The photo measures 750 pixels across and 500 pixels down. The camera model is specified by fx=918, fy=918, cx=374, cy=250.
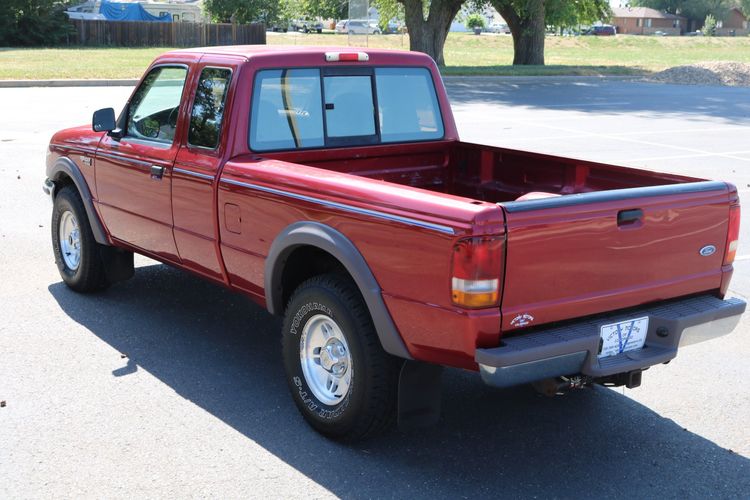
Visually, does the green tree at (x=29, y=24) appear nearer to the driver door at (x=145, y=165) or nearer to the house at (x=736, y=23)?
the driver door at (x=145, y=165)

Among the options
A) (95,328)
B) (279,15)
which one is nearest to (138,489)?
(95,328)

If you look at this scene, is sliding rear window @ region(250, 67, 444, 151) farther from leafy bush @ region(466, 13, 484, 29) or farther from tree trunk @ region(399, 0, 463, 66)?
leafy bush @ region(466, 13, 484, 29)

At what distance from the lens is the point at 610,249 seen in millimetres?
3996

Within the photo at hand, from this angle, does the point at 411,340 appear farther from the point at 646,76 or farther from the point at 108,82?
the point at 646,76

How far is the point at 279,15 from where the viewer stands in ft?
202

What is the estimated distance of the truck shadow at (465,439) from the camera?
4098 millimetres

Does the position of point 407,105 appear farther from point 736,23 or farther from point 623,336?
Result: point 736,23

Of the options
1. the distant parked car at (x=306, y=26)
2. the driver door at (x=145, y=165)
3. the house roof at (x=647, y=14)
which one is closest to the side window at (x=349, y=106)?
the driver door at (x=145, y=165)

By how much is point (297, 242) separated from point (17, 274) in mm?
3783

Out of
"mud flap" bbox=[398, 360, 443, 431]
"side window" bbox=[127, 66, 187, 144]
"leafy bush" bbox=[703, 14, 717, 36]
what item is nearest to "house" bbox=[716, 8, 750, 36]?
"leafy bush" bbox=[703, 14, 717, 36]

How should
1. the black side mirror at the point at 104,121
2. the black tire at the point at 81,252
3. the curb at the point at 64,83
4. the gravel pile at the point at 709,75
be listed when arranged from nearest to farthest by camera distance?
the black side mirror at the point at 104,121 < the black tire at the point at 81,252 < the curb at the point at 64,83 < the gravel pile at the point at 709,75

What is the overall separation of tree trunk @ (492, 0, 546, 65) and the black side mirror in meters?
31.2

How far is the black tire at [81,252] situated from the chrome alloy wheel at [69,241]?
0.02 meters

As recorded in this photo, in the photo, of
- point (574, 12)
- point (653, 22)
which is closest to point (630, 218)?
point (574, 12)
